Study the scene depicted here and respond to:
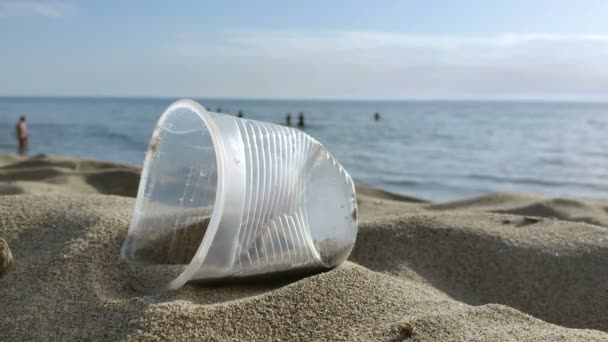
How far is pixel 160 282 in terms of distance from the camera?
2.16 m

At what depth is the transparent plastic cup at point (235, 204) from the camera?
1973 millimetres

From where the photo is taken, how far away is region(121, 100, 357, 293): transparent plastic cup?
197 cm

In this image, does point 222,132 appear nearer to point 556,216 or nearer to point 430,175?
point 556,216

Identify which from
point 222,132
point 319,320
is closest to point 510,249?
point 319,320

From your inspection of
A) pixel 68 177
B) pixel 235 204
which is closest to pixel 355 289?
pixel 235 204

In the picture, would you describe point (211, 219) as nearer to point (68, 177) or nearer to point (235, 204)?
point (235, 204)

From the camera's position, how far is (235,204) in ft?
6.25

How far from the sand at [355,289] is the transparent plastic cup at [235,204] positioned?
0.34ft

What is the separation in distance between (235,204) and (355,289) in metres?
0.58

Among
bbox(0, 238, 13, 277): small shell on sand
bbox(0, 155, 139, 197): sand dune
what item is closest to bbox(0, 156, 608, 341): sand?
bbox(0, 238, 13, 277): small shell on sand

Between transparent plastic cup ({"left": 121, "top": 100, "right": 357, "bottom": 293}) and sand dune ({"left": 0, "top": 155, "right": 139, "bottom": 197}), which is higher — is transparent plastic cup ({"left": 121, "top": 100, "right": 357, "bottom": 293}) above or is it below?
above

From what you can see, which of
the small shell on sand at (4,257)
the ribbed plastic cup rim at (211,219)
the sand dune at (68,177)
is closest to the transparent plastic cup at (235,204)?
the ribbed plastic cup rim at (211,219)

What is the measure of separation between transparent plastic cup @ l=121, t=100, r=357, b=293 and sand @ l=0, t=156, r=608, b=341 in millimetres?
104

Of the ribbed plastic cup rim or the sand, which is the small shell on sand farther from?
the ribbed plastic cup rim
